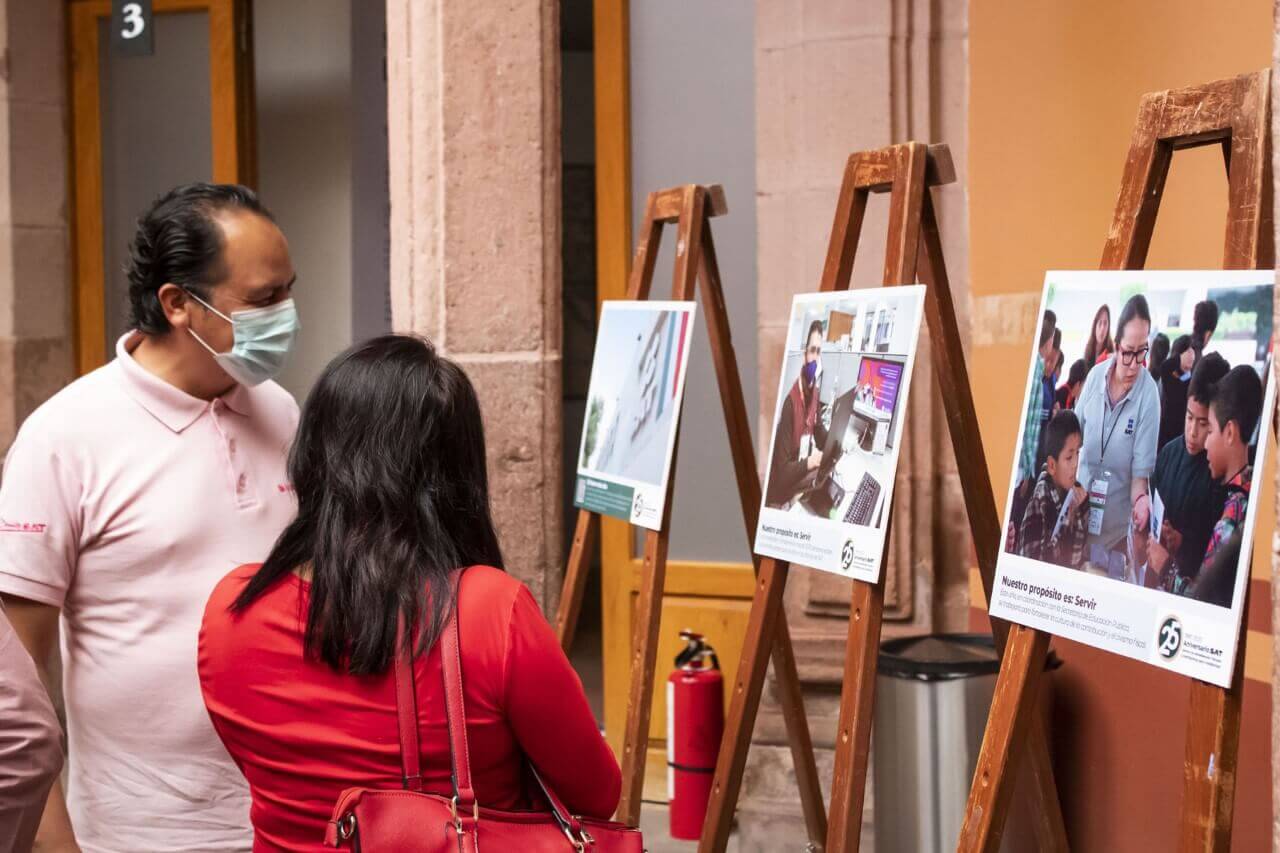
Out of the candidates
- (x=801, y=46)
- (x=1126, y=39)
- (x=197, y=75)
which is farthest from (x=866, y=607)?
(x=197, y=75)

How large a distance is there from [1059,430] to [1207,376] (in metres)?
0.27

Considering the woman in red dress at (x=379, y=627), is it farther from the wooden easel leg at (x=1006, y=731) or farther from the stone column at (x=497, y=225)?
the stone column at (x=497, y=225)

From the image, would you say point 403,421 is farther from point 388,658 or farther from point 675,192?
point 675,192

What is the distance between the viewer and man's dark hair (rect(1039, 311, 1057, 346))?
2078 mm

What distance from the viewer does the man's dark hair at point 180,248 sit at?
230 cm

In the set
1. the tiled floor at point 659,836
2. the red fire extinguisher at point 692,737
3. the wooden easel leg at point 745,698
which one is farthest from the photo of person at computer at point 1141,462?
the tiled floor at point 659,836

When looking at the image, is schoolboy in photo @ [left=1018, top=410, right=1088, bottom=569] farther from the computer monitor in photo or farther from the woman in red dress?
the woman in red dress

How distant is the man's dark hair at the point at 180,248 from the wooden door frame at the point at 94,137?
3344mm

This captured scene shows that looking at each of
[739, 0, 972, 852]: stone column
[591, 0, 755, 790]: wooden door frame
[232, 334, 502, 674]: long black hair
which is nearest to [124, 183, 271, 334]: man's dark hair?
[232, 334, 502, 674]: long black hair

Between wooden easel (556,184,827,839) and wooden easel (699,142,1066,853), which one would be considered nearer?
wooden easel (699,142,1066,853)

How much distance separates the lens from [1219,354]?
179 cm

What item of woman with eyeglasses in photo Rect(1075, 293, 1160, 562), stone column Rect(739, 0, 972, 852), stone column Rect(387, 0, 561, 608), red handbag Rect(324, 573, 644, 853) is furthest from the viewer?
stone column Rect(387, 0, 561, 608)

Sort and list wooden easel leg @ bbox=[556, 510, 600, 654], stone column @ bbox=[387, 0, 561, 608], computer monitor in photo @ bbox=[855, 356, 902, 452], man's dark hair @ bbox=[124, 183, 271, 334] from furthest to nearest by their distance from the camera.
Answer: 1. stone column @ bbox=[387, 0, 561, 608]
2. wooden easel leg @ bbox=[556, 510, 600, 654]
3. computer monitor in photo @ bbox=[855, 356, 902, 452]
4. man's dark hair @ bbox=[124, 183, 271, 334]

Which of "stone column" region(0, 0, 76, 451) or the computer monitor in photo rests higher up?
"stone column" region(0, 0, 76, 451)
